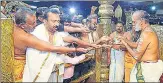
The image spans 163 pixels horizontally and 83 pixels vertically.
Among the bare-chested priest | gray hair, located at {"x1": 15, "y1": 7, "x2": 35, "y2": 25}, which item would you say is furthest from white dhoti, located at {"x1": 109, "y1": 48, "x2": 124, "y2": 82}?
gray hair, located at {"x1": 15, "y1": 7, "x2": 35, "y2": 25}

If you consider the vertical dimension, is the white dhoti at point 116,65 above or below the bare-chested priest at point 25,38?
below

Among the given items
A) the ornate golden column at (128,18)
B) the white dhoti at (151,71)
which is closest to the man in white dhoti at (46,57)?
the ornate golden column at (128,18)

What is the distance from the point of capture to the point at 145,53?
2.20m

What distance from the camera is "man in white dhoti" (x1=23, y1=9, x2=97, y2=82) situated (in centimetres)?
215

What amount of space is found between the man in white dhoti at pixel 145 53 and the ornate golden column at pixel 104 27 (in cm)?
17

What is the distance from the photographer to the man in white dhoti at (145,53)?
2.19 meters

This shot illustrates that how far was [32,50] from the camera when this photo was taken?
2.15 m

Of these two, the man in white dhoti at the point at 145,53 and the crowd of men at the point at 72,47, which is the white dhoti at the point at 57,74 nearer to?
the crowd of men at the point at 72,47

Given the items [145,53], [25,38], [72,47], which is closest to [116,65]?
[145,53]

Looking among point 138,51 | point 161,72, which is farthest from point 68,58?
point 161,72

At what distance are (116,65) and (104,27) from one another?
32 centimetres

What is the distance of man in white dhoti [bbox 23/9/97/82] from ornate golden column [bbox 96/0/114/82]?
16 cm

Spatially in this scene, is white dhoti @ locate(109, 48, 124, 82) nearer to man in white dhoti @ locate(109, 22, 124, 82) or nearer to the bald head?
man in white dhoti @ locate(109, 22, 124, 82)

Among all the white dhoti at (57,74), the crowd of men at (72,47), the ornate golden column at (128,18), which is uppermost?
the ornate golden column at (128,18)
